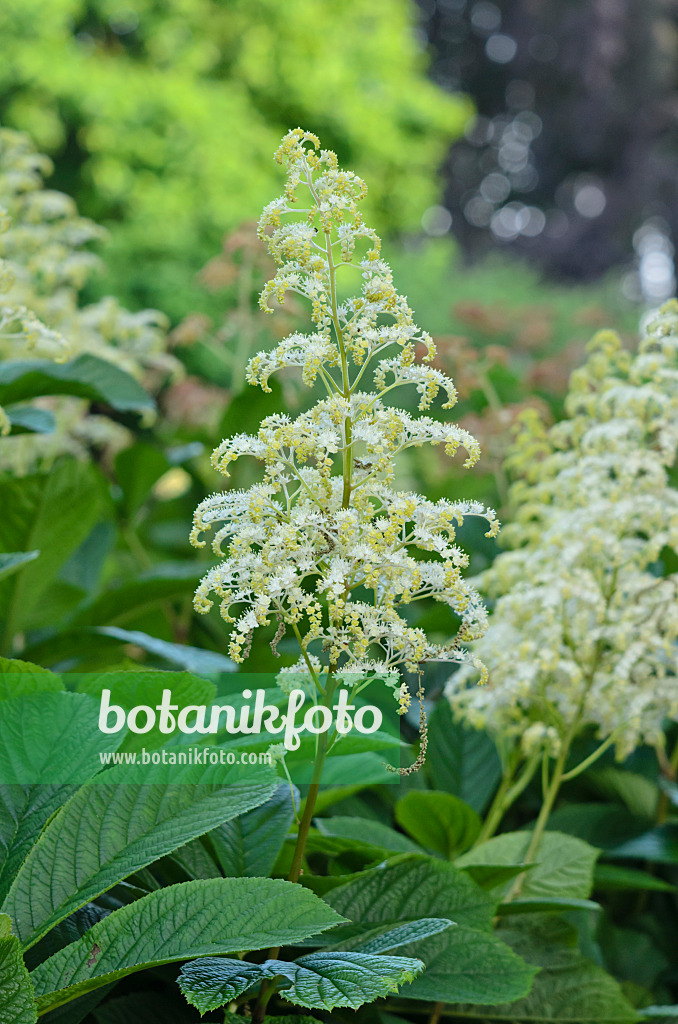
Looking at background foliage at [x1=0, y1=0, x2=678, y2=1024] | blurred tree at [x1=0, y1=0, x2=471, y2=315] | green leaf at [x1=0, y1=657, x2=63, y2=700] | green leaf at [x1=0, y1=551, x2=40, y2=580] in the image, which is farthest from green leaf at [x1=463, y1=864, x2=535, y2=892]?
blurred tree at [x1=0, y1=0, x2=471, y2=315]

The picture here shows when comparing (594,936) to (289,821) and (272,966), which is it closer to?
(289,821)

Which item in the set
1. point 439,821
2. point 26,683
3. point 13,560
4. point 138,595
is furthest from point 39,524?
point 439,821

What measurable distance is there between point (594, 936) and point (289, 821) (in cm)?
65

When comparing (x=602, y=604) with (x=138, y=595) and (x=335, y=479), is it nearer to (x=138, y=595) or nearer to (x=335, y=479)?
(x=335, y=479)

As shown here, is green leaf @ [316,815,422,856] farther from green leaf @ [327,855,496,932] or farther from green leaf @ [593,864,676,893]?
green leaf @ [593,864,676,893]

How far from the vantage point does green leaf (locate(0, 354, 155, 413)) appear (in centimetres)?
134

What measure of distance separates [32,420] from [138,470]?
52 centimetres

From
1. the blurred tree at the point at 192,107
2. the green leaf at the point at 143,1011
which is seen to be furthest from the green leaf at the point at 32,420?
the blurred tree at the point at 192,107

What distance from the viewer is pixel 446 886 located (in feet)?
2.71

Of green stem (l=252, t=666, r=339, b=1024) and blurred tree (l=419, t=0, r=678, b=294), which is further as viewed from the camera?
blurred tree (l=419, t=0, r=678, b=294)

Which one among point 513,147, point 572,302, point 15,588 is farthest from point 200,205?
point 513,147

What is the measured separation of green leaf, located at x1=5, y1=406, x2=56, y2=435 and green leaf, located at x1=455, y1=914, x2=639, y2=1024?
0.89 metres

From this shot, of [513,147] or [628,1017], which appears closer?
[628,1017]

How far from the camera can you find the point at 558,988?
0.96 meters
